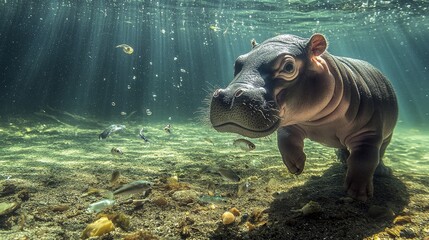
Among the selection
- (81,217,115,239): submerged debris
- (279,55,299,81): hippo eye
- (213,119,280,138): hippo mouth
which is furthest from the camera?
(279,55,299,81): hippo eye

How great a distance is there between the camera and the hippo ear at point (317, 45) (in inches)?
122

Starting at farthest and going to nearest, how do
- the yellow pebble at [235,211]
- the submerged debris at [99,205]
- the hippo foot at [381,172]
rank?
the hippo foot at [381,172], the yellow pebble at [235,211], the submerged debris at [99,205]

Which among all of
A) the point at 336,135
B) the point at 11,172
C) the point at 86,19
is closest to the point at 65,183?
the point at 11,172

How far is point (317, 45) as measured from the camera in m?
3.17

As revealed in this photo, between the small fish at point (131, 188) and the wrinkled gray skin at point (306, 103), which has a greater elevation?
the wrinkled gray skin at point (306, 103)

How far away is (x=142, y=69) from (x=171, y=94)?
11.3 feet

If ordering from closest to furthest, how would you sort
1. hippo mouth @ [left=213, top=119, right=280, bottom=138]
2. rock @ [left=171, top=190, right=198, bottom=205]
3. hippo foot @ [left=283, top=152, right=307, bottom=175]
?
hippo mouth @ [left=213, top=119, right=280, bottom=138]
rock @ [left=171, top=190, right=198, bottom=205]
hippo foot @ [left=283, top=152, right=307, bottom=175]

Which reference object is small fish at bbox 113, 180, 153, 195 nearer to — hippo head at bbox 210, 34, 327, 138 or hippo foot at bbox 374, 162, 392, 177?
hippo head at bbox 210, 34, 327, 138

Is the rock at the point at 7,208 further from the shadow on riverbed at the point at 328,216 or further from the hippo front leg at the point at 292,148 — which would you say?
the hippo front leg at the point at 292,148

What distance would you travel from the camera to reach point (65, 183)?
4238 millimetres

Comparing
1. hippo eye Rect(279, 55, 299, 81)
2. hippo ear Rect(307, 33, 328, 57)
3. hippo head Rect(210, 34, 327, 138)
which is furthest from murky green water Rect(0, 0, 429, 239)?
hippo ear Rect(307, 33, 328, 57)

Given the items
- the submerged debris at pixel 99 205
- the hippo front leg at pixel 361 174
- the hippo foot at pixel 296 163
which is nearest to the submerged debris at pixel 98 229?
the submerged debris at pixel 99 205

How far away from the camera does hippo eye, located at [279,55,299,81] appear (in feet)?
9.21

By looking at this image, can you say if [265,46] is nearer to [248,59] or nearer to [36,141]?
[248,59]
